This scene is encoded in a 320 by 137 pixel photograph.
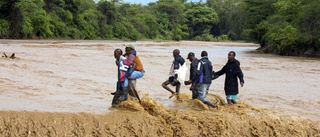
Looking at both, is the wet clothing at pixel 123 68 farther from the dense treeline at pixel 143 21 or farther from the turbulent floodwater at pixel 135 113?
the dense treeline at pixel 143 21

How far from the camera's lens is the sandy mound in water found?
5180 millimetres

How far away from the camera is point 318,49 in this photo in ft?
101

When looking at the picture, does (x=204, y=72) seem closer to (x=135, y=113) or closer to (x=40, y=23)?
(x=135, y=113)

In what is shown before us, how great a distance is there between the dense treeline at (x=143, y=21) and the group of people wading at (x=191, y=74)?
22.8 meters

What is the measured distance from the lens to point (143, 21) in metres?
76.0

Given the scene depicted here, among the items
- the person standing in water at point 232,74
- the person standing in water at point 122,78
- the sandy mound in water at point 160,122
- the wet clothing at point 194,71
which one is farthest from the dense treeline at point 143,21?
the person standing in water at point 122,78

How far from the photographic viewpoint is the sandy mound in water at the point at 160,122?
5180 millimetres

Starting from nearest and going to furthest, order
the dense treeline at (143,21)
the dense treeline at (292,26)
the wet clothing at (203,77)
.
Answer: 1. the wet clothing at (203,77)
2. the dense treeline at (292,26)
3. the dense treeline at (143,21)

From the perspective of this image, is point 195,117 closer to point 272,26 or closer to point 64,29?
point 272,26

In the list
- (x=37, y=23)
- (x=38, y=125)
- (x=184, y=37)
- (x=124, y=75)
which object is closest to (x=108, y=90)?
(x=124, y=75)

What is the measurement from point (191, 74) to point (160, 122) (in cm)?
146

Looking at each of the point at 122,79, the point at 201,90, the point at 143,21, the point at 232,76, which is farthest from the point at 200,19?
the point at 122,79

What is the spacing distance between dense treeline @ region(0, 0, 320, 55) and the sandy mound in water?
22920 millimetres

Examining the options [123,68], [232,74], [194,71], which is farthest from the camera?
[232,74]
